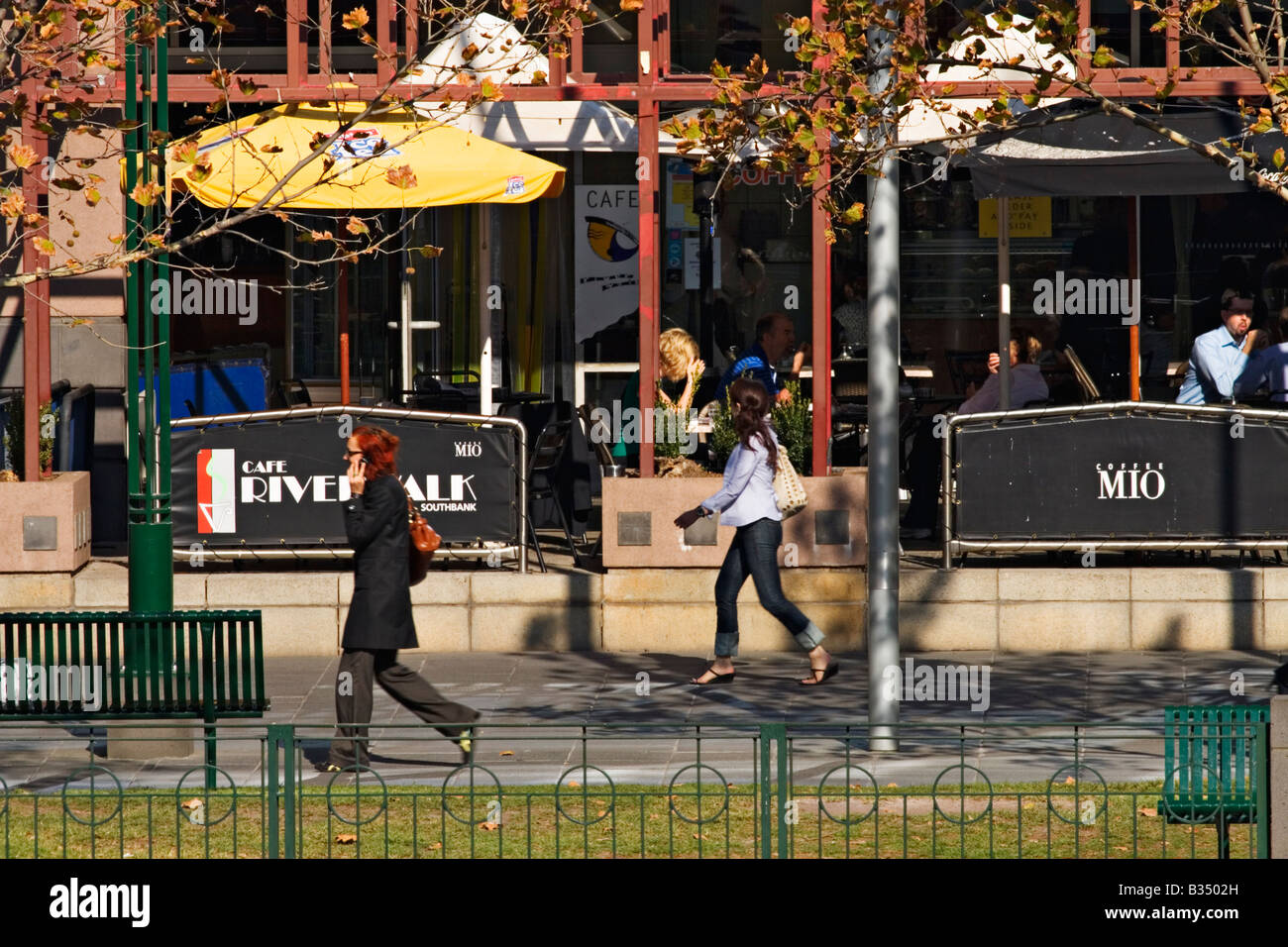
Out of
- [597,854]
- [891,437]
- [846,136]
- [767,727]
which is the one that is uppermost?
[846,136]

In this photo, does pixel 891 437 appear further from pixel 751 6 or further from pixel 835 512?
pixel 751 6

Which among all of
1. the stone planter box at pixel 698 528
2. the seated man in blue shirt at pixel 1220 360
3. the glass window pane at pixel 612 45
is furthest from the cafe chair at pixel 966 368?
the glass window pane at pixel 612 45

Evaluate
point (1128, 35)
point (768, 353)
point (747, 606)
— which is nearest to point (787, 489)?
point (747, 606)

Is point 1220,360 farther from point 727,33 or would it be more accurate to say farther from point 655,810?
point 655,810

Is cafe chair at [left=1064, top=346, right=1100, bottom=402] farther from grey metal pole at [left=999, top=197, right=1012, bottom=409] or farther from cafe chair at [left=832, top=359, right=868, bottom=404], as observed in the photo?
cafe chair at [left=832, top=359, right=868, bottom=404]

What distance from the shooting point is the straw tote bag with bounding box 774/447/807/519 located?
12383mm

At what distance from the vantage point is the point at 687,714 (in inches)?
460

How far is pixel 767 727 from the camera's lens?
7.45 meters

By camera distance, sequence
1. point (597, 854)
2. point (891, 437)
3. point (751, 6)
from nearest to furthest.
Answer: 1. point (597, 854)
2. point (891, 437)
3. point (751, 6)

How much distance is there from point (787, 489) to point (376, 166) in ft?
10.9

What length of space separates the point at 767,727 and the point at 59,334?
30.0 feet

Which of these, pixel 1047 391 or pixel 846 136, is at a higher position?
pixel 846 136
